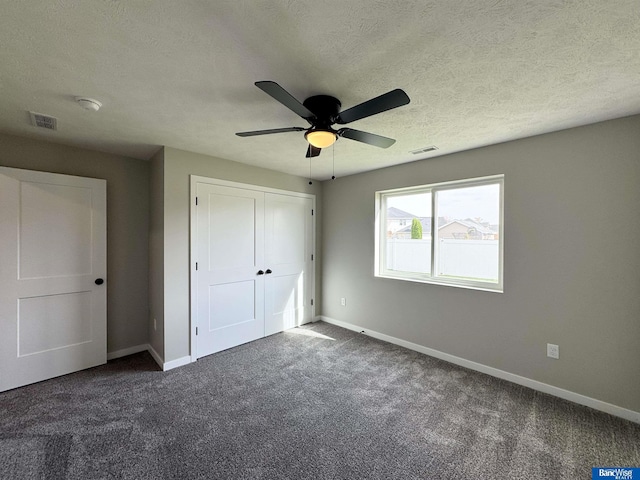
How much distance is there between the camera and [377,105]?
1.54 meters

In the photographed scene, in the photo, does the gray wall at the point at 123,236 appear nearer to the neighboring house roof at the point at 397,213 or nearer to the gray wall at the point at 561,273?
the neighboring house roof at the point at 397,213

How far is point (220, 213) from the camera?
3.36 metres

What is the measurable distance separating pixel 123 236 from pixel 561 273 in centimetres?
462

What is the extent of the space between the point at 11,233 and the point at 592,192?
517 centimetres

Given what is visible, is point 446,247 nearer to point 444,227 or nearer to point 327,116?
point 444,227

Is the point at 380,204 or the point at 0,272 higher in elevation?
the point at 380,204

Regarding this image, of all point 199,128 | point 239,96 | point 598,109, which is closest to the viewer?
point 239,96

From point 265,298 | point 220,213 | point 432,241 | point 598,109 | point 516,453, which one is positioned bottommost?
point 516,453

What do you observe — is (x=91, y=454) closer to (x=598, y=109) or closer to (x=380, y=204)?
(x=380, y=204)

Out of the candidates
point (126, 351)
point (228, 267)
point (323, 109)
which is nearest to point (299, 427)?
point (228, 267)

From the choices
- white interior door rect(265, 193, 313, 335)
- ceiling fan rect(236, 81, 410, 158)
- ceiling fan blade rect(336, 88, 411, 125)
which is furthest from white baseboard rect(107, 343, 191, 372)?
ceiling fan blade rect(336, 88, 411, 125)

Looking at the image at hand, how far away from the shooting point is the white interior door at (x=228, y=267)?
3215mm

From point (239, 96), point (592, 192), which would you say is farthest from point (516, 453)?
point (239, 96)

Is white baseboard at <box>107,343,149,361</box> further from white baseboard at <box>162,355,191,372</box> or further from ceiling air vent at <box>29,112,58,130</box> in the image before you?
ceiling air vent at <box>29,112,58,130</box>
